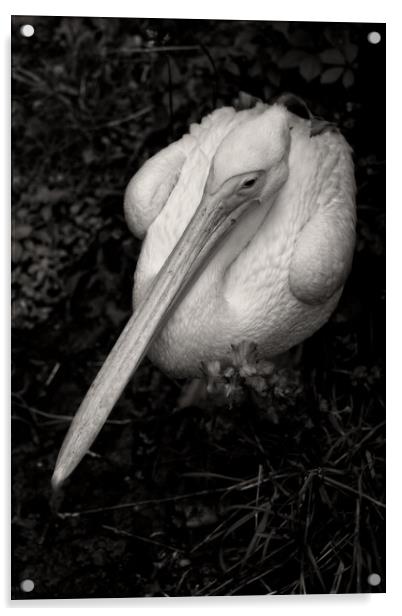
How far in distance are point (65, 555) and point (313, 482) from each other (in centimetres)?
50

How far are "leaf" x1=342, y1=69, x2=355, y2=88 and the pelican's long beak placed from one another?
0.38 metres

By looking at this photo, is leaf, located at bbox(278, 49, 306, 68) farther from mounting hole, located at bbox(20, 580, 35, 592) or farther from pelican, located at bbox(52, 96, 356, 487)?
mounting hole, located at bbox(20, 580, 35, 592)

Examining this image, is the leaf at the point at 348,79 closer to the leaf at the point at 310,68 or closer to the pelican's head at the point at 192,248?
the leaf at the point at 310,68

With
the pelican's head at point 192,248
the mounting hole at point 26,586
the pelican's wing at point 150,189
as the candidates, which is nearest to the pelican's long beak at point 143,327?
the pelican's head at point 192,248

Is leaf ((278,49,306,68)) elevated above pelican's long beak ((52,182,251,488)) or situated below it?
above

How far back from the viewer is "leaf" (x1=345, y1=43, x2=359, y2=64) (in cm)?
205

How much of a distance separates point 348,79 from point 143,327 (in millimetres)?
652

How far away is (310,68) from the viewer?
2.05 metres

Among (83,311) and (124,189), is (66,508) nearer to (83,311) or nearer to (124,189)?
(83,311)

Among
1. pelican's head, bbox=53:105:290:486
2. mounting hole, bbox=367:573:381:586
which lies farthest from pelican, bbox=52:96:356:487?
mounting hole, bbox=367:573:381:586

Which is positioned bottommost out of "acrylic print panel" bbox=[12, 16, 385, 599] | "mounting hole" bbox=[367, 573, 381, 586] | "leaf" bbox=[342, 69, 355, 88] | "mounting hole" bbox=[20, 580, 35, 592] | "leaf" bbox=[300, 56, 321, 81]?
"mounting hole" bbox=[367, 573, 381, 586]

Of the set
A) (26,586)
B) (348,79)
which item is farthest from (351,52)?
(26,586)

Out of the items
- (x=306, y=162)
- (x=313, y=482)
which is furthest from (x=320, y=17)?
(x=313, y=482)

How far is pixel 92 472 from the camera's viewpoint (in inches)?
78.7
